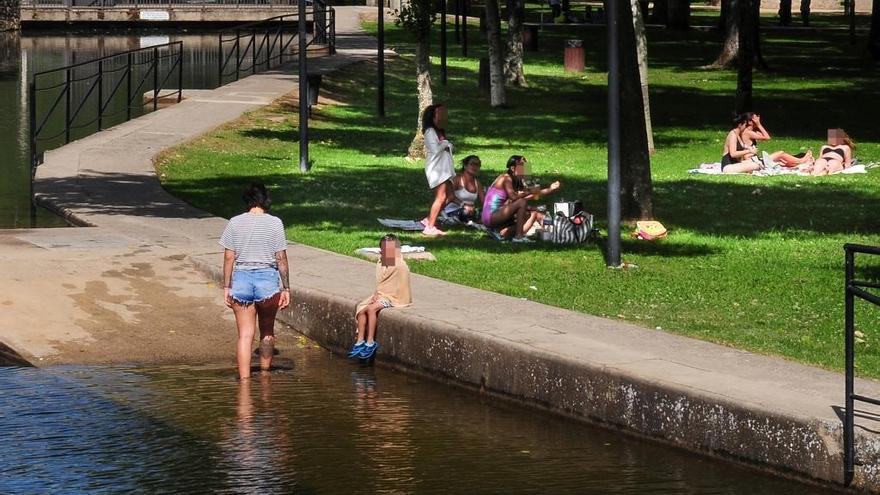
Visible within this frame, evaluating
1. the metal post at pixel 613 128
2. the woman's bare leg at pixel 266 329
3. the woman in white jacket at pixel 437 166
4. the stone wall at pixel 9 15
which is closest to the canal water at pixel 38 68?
the stone wall at pixel 9 15

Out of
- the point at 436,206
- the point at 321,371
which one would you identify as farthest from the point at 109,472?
the point at 436,206

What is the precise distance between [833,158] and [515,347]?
41.4ft

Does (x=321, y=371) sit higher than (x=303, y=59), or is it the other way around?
(x=303, y=59)

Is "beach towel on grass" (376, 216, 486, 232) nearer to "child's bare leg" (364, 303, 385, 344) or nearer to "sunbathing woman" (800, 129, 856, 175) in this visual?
"child's bare leg" (364, 303, 385, 344)

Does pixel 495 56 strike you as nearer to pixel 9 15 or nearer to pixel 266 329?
pixel 266 329

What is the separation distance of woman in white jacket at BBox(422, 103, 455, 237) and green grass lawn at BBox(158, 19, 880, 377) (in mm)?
317

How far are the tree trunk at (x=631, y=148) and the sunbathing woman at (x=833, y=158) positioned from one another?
18.0 ft

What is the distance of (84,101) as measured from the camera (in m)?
27.7

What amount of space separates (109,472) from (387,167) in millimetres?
14292

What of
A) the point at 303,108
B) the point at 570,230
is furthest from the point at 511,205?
the point at 303,108

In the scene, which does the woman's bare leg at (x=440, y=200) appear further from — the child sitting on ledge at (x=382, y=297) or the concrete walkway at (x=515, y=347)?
the child sitting on ledge at (x=382, y=297)

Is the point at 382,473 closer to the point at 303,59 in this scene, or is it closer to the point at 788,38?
the point at 303,59

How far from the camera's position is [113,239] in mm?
15789

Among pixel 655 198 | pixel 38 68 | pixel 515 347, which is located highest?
pixel 38 68
